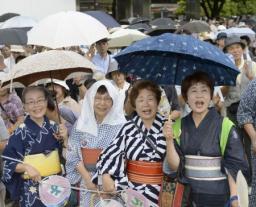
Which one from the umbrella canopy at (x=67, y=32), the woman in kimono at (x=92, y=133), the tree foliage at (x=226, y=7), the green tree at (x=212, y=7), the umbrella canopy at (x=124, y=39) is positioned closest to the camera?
the woman in kimono at (x=92, y=133)

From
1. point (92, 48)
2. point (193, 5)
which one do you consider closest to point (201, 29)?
point (92, 48)

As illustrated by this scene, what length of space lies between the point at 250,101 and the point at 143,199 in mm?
1540

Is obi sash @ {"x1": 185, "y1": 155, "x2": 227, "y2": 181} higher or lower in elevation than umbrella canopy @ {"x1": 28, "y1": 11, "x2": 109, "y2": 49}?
lower

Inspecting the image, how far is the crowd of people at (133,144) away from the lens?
137 inches

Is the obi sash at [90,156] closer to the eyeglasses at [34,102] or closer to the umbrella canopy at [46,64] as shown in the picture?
the eyeglasses at [34,102]

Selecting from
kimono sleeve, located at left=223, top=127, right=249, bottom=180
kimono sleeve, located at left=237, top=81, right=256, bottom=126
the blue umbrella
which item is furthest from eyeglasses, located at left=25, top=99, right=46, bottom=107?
kimono sleeve, located at left=237, top=81, right=256, bottom=126

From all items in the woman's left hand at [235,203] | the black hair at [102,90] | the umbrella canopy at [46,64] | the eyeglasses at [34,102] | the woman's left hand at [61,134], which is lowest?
the woman's left hand at [235,203]

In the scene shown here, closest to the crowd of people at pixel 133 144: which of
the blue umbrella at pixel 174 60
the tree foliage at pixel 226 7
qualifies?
the blue umbrella at pixel 174 60

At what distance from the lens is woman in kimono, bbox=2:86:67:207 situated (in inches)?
160

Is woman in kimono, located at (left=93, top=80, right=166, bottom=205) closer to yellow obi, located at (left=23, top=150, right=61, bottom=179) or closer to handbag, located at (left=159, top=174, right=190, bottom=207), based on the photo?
handbag, located at (left=159, top=174, right=190, bottom=207)

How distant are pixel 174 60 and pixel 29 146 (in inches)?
49.9

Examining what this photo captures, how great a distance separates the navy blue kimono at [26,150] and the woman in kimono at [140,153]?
0.62m

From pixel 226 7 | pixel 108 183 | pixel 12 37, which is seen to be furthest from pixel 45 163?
pixel 226 7

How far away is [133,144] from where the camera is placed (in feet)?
12.0
